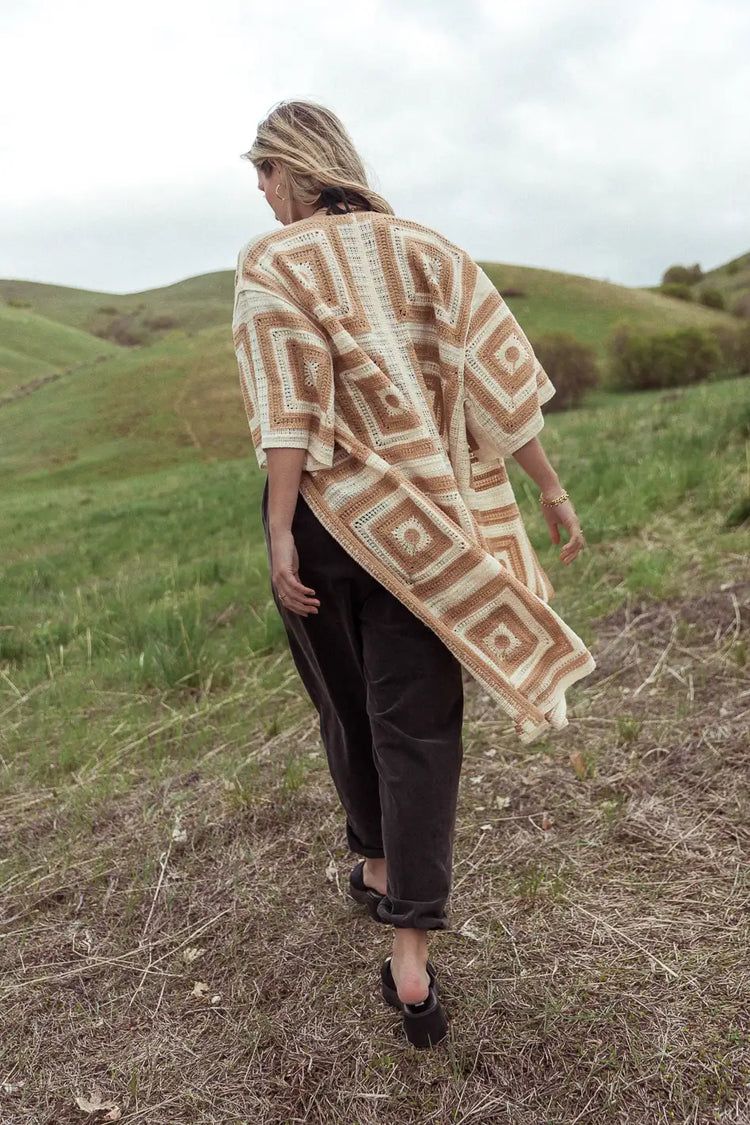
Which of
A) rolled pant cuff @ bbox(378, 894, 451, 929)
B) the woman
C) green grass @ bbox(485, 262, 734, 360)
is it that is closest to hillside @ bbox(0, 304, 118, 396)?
green grass @ bbox(485, 262, 734, 360)

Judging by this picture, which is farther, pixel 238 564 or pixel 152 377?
pixel 152 377

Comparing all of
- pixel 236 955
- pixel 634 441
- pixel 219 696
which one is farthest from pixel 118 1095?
pixel 634 441

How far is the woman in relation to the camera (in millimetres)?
1808

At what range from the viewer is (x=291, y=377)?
1.79 meters

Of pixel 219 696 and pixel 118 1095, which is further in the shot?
pixel 219 696

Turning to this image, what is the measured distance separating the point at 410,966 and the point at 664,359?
35.8 metres

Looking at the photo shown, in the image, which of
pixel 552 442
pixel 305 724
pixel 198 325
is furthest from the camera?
pixel 198 325

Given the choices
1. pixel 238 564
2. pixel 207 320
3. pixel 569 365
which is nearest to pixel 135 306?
pixel 207 320

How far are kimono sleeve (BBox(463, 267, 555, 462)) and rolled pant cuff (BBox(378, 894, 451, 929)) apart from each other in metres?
1.04

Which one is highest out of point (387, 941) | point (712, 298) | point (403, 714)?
point (712, 298)

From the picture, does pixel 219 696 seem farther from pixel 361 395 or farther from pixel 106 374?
pixel 106 374

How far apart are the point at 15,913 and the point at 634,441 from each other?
780 centimetres

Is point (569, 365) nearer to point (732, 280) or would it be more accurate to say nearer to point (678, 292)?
point (678, 292)

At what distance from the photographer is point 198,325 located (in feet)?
191
